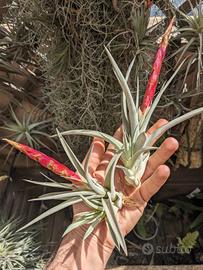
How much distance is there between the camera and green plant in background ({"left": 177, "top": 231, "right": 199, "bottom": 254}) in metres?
1.43

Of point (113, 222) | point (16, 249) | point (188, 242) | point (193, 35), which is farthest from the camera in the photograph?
point (188, 242)

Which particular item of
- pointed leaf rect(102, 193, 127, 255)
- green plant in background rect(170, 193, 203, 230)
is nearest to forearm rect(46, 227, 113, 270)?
pointed leaf rect(102, 193, 127, 255)

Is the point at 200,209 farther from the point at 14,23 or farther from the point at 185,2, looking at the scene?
the point at 14,23

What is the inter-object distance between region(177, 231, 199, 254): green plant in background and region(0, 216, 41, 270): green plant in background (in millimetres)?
495

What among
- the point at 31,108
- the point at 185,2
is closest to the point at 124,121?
the point at 185,2

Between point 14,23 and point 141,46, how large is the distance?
45 cm

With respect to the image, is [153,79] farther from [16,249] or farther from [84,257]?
[16,249]

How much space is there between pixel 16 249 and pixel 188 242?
58 centimetres

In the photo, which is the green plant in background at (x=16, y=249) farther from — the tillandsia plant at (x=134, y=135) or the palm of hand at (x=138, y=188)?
the tillandsia plant at (x=134, y=135)

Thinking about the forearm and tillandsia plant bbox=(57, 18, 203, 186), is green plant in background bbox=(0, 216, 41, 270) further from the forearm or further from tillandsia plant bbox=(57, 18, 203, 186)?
tillandsia plant bbox=(57, 18, 203, 186)

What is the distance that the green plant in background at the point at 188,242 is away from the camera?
143 cm

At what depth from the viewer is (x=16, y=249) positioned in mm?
1189

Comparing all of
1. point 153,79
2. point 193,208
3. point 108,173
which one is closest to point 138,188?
point 108,173

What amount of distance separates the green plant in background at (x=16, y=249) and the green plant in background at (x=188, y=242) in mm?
495
